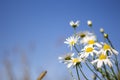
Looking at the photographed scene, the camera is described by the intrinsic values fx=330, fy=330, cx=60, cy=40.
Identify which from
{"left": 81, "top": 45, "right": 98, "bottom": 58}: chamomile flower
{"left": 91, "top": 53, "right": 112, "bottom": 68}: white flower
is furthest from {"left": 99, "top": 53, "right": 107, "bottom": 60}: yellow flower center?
{"left": 81, "top": 45, "right": 98, "bottom": 58}: chamomile flower

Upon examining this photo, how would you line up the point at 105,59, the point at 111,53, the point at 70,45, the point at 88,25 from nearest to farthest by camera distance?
the point at 105,59
the point at 111,53
the point at 70,45
the point at 88,25

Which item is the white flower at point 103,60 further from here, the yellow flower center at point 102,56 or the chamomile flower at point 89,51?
the chamomile flower at point 89,51

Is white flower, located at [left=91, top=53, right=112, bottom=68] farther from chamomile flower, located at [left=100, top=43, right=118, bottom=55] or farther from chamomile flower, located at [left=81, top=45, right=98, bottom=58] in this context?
chamomile flower, located at [left=81, top=45, right=98, bottom=58]

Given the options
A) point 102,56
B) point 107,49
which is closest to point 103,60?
point 102,56

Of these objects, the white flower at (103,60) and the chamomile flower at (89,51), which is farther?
the chamomile flower at (89,51)

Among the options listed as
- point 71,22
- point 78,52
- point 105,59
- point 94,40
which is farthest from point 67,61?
point 71,22

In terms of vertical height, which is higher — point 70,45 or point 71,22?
point 71,22

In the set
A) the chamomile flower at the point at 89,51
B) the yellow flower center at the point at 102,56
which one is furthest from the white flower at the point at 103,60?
the chamomile flower at the point at 89,51

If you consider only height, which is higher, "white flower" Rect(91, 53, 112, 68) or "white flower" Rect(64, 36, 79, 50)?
"white flower" Rect(64, 36, 79, 50)

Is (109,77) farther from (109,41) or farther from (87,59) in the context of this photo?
(109,41)

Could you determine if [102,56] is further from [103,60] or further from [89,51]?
[89,51]

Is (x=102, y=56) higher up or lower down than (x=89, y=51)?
lower down
